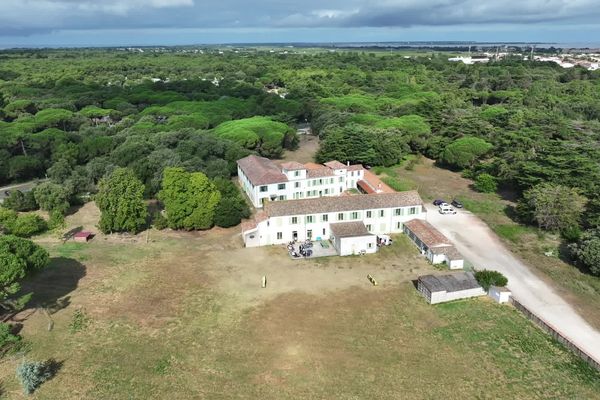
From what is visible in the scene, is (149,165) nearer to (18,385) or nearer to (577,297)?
(18,385)

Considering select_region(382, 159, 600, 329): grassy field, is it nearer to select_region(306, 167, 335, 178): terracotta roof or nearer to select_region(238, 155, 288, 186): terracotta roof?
select_region(306, 167, 335, 178): terracotta roof

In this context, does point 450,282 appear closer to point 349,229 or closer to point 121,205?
point 349,229

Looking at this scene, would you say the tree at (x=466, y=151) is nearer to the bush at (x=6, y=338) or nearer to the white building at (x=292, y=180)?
the white building at (x=292, y=180)

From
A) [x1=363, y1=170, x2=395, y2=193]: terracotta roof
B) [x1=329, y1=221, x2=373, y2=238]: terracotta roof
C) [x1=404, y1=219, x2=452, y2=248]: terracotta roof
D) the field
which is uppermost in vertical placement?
[x1=363, y1=170, x2=395, y2=193]: terracotta roof

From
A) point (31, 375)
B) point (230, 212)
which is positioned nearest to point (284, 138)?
point (230, 212)

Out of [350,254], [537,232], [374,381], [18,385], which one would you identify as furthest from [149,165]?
[537,232]

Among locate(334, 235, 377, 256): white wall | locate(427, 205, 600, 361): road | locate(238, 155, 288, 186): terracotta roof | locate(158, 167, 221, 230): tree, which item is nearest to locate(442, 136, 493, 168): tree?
locate(427, 205, 600, 361): road
